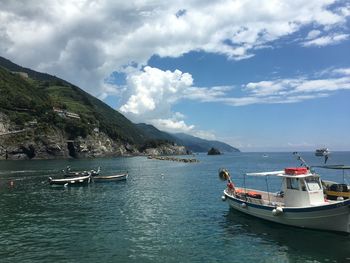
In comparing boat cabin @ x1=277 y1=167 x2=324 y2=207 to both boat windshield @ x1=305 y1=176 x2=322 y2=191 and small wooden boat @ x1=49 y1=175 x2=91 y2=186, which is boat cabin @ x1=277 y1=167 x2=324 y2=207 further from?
small wooden boat @ x1=49 y1=175 x2=91 y2=186

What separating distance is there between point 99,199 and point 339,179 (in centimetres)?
6436

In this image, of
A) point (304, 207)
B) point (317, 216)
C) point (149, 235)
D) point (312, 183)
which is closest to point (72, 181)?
point (149, 235)

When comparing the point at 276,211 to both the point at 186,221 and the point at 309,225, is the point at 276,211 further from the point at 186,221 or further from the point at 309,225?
the point at 186,221

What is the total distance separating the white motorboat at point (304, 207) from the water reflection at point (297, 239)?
77cm

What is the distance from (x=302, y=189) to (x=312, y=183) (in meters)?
1.27

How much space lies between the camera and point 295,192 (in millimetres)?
41469

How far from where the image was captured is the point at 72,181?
298ft

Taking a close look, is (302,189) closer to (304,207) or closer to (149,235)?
(304,207)

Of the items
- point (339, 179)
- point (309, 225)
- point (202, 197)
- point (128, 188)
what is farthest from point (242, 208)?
point (339, 179)

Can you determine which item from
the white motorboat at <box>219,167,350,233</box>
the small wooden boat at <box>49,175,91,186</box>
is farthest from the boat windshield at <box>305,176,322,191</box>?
the small wooden boat at <box>49,175,91,186</box>

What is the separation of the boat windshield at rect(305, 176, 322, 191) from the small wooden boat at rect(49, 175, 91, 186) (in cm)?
6142

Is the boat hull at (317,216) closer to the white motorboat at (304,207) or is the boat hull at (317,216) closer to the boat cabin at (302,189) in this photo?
the white motorboat at (304,207)

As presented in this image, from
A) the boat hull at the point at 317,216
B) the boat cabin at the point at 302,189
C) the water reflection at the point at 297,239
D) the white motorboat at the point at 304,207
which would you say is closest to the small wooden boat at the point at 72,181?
the water reflection at the point at 297,239

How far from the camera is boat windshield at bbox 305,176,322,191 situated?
41.0 metres
